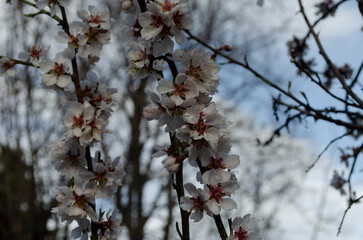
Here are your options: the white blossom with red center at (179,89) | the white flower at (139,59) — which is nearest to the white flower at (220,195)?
the white blossom with red center at (179,89)

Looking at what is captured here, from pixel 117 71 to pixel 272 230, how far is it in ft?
25.6

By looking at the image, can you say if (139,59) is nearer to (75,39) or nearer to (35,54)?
(75,39)

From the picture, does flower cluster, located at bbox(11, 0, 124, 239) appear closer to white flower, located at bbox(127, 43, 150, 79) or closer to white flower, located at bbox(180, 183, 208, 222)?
white flower, located at bbox(127, 43, 150, 79)

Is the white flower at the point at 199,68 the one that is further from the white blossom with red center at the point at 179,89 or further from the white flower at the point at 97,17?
the white flower at the point at 97,17

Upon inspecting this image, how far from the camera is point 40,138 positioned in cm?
789

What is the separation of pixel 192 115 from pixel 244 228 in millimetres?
417

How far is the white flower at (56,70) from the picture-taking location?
1.65 meters

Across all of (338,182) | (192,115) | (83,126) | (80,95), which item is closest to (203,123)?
(192,115)

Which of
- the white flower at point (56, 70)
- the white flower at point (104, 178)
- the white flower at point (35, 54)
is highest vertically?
Result: the white flower at point (35, 54)

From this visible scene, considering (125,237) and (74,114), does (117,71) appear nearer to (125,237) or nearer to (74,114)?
(125,237)

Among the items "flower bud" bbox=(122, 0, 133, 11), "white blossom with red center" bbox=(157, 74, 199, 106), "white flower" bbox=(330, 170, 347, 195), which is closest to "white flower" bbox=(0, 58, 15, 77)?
"flower bud" bbox=(122, 0, 133, 11)

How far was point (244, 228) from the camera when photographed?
Answer: 4.08 feet

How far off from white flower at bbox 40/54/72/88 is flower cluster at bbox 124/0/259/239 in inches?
21.4

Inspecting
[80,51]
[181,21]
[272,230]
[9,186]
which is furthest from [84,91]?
[272,230]
